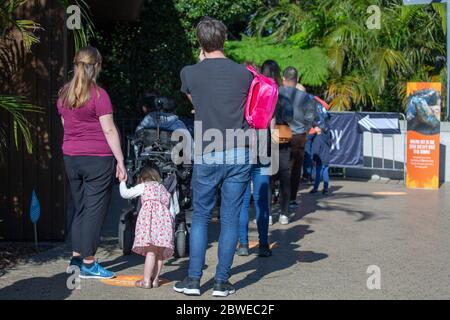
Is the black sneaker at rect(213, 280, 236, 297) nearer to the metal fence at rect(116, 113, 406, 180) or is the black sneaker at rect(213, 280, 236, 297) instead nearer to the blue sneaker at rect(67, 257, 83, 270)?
the blue sneaker at rect(67, 257, 83, 270)

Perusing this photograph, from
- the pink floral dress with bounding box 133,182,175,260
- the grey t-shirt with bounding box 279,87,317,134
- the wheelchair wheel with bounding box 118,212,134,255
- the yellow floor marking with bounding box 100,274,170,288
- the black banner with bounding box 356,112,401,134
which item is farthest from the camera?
the black banner with bounding box 356,112,401,134

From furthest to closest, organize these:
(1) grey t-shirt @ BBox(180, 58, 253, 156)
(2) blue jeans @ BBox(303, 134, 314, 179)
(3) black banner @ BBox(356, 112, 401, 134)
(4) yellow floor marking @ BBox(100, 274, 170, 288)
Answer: (3) black banner @ BBox(356, 112, 401, 134)
(2) blue jeans @ BBox(303, 134, 314, 179)
(4) yellow floor marking @ BBox(100, 274, 170, 288)
(1) grey t-shirt @ BBox(180, 58, 253, 156)

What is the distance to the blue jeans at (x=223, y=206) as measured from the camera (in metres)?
6.57

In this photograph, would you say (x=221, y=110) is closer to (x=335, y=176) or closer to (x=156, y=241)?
(x=156, y=241)

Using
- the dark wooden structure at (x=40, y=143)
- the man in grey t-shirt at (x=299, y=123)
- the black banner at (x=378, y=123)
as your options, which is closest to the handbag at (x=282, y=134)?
the man in grey t-shirt at (x=299, y=123)

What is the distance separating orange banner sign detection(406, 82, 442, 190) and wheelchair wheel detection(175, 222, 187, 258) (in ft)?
26.4

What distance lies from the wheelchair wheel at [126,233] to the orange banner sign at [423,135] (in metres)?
8.20

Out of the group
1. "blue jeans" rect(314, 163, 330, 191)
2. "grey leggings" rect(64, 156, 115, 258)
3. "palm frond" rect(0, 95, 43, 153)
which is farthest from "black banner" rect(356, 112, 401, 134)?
"grey leggings" rect(64, 156, 115, 258)

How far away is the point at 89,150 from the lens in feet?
23.1

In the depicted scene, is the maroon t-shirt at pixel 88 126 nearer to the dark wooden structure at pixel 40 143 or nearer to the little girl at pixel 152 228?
the little girl at pixel 152 228

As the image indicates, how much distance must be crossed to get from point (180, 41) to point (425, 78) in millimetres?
5587

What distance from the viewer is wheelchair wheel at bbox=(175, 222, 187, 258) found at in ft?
26.8

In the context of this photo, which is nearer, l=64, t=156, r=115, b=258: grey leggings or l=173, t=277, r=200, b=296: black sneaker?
l=173, t=277, r=200, b=296: black sneaker
